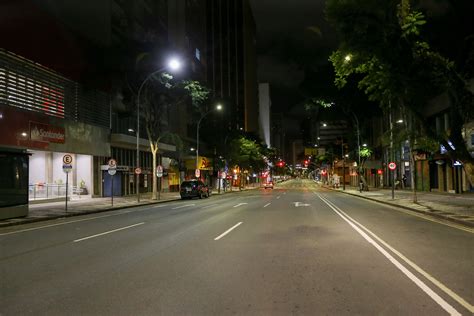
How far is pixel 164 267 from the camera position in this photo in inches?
348

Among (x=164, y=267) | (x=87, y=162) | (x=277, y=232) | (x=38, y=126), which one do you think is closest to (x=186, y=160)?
(x=87, y=162)

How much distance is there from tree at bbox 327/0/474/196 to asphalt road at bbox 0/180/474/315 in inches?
288

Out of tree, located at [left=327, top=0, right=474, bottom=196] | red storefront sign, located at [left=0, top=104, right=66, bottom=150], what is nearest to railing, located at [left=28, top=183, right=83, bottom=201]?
red storefront sign, located at [left=0, top=104, right=66, bottom=150]

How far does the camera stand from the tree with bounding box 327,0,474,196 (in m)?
17.7

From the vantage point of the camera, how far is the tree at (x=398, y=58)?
1770cm

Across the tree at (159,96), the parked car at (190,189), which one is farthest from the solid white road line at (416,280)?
the parked car at (190,189)

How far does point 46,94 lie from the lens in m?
31.7

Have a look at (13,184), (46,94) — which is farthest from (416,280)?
(46,94)

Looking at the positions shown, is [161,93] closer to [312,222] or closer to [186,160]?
[312,222]

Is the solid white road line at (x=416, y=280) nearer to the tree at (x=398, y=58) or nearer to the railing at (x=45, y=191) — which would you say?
the tree at (x=398, y=58)

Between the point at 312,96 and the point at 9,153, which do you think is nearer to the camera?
the point at 9,153

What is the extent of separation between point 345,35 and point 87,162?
87.3 feet

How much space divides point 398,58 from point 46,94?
23.5 m

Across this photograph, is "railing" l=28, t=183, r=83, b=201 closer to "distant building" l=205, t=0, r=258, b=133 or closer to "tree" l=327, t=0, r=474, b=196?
"tree" l=327, t=0, r=474, b=196
